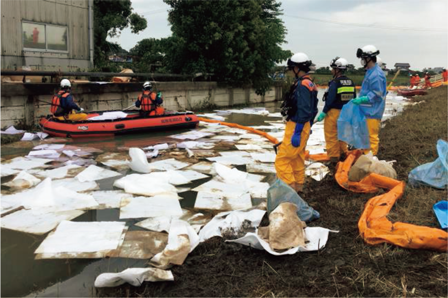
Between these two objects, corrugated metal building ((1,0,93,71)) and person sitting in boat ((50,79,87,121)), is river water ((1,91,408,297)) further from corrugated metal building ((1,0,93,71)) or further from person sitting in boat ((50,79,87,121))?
corrugated metal building ((1,0,93,71))

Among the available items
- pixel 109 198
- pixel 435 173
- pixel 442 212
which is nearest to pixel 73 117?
pixel 109 198

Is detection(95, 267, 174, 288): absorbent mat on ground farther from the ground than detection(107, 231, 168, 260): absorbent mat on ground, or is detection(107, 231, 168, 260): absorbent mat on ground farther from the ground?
detection(95, 267, 174, 288): absorbent mat on ground

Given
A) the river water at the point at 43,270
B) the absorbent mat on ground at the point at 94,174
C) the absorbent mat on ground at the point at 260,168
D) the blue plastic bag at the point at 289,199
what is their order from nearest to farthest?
the river water at the point at 43,270 < the blue plastic bag at the point at 289,199 < the absorbent mat on ground at the point at 94,174 < the absorbent mat on ground at the point at 260,168

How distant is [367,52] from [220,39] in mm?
11580

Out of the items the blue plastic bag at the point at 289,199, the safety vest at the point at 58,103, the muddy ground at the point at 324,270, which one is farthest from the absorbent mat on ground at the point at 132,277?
the safety vest at the point at 58,103

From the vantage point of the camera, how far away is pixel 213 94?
16.6 m

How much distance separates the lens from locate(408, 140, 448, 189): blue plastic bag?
157 inches

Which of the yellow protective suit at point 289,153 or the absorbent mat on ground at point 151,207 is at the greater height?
the yellow protective suit at point 289,153

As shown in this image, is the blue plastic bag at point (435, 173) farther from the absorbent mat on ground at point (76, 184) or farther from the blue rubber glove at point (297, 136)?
the absorbent mat on ground at point (76, 184)

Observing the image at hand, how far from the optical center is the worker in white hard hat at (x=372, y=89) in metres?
5.23

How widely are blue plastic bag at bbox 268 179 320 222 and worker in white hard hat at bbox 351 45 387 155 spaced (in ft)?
7.70

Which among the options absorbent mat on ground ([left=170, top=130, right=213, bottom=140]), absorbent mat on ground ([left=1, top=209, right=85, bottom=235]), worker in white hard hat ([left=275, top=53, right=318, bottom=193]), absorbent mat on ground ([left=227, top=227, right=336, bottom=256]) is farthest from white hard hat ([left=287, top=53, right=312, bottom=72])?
absorbent mat on ground ([left=170, top=130, right=213, bottom=140])

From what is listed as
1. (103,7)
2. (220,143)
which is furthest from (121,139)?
(103,7)

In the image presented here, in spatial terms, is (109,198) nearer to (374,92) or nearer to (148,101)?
(374,92)
